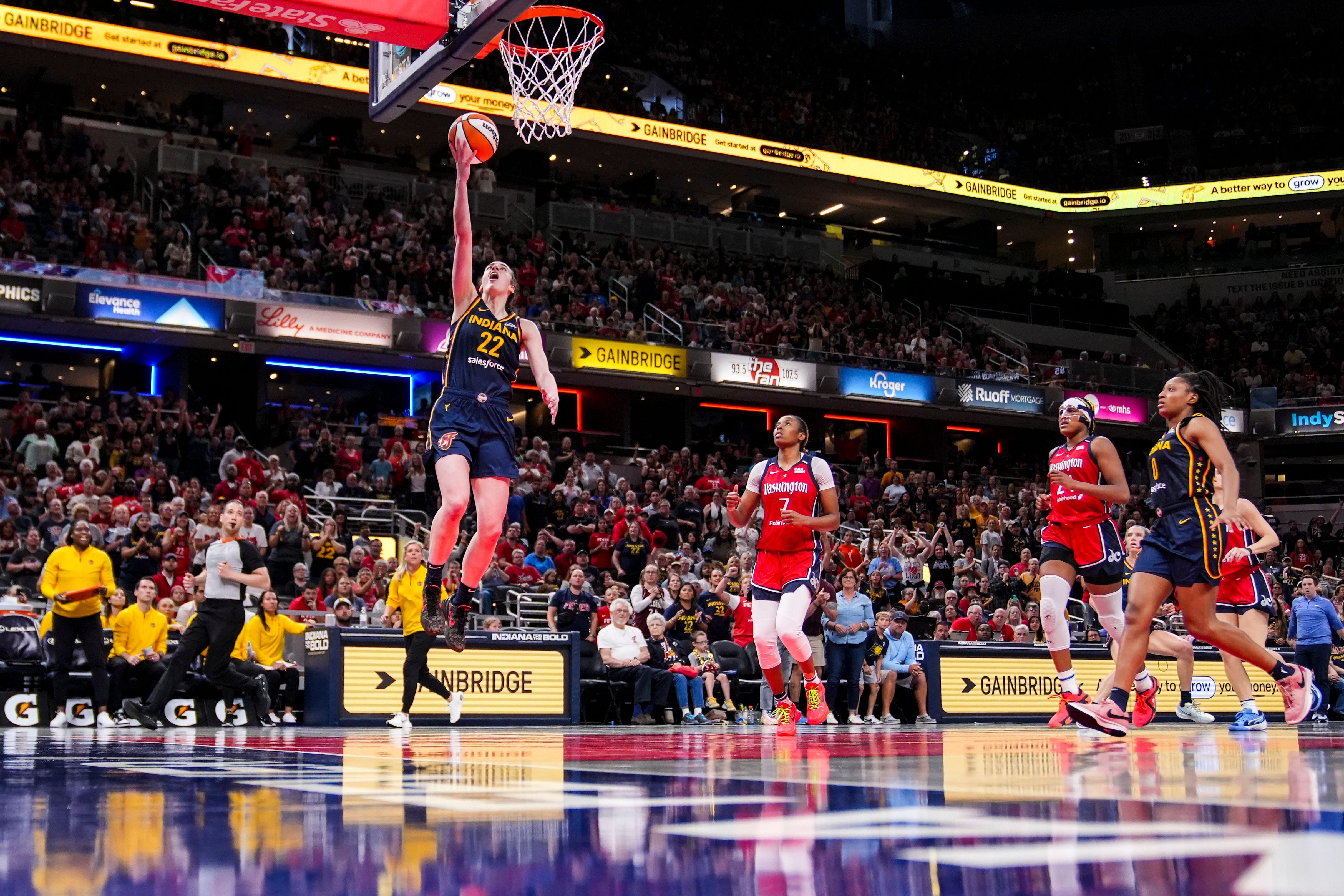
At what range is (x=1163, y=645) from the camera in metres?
11.7

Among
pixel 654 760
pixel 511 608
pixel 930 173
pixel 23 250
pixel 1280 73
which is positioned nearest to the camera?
pixel 654 760

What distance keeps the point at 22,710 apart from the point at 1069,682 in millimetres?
9848

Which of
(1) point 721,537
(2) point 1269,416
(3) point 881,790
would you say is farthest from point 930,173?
(3) point 881,790

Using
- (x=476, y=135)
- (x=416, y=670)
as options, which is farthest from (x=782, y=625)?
(x=416, y=670)

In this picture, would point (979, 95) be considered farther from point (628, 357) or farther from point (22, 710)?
point (22, 710)

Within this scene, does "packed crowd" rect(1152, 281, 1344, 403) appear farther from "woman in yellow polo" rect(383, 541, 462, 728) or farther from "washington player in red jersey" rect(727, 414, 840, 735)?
"washington player in red jersey" rect(727, 414, 840, 735)

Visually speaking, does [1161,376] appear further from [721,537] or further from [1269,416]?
[721,537]

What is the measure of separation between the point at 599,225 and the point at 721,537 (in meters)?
16.2

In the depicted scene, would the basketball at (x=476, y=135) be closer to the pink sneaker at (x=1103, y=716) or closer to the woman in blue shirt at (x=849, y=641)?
the pink sneaker at (x=1103, y=716)

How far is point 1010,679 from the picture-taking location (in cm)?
1580

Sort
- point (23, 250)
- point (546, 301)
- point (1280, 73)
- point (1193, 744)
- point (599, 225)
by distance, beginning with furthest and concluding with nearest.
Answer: point (1280, 73)
point (599, 225)
point (546, 301)
point (23, 250)
point (1193, 744)

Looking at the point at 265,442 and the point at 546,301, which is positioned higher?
the point at 546,301

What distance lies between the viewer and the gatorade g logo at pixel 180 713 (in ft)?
42.0

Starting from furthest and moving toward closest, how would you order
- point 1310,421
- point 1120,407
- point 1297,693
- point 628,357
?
1. point 1310,421
2. point 1120,407
3. point 628,357
4. point 1297,693
